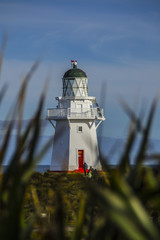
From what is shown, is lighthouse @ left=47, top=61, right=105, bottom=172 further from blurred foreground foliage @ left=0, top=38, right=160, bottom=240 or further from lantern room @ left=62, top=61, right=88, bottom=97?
blurred foreground foliage @ left=0, top=38, right=160, bottom=240

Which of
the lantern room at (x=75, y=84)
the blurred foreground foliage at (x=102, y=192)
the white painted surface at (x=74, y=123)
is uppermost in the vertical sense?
the lantern room at (x=75, y=84)

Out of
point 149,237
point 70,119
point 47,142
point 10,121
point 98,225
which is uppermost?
point 70,119

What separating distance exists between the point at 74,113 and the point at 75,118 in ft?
1.61

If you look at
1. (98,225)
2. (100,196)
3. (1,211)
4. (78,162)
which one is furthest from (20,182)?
(78,162)

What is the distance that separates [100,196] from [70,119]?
35.5 metres

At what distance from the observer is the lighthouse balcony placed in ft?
121

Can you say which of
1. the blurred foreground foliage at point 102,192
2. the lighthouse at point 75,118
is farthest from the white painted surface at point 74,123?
the blurred foreground foliage at point 102,192

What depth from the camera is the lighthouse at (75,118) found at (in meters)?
36.5

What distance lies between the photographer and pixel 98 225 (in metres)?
1.79

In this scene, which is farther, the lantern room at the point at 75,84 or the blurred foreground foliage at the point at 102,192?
the lantern room at the point at 75,84

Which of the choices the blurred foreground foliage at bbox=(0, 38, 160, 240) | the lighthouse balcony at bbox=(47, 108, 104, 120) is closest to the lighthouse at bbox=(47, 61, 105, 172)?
the lighthouse balcony at bbox=(47, 108, 104, 120)

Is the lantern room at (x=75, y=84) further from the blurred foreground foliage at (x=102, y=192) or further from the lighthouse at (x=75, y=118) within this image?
the blurred foreground foliage at (x=102, y=192)

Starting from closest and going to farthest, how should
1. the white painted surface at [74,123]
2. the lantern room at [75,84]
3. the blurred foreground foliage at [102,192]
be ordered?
1. the blurred foreground foliage at [102,192]
2. the white painted surface at [74,123]
3. the lantern room at [75,84]

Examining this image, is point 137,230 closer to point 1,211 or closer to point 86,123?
point 1,211
